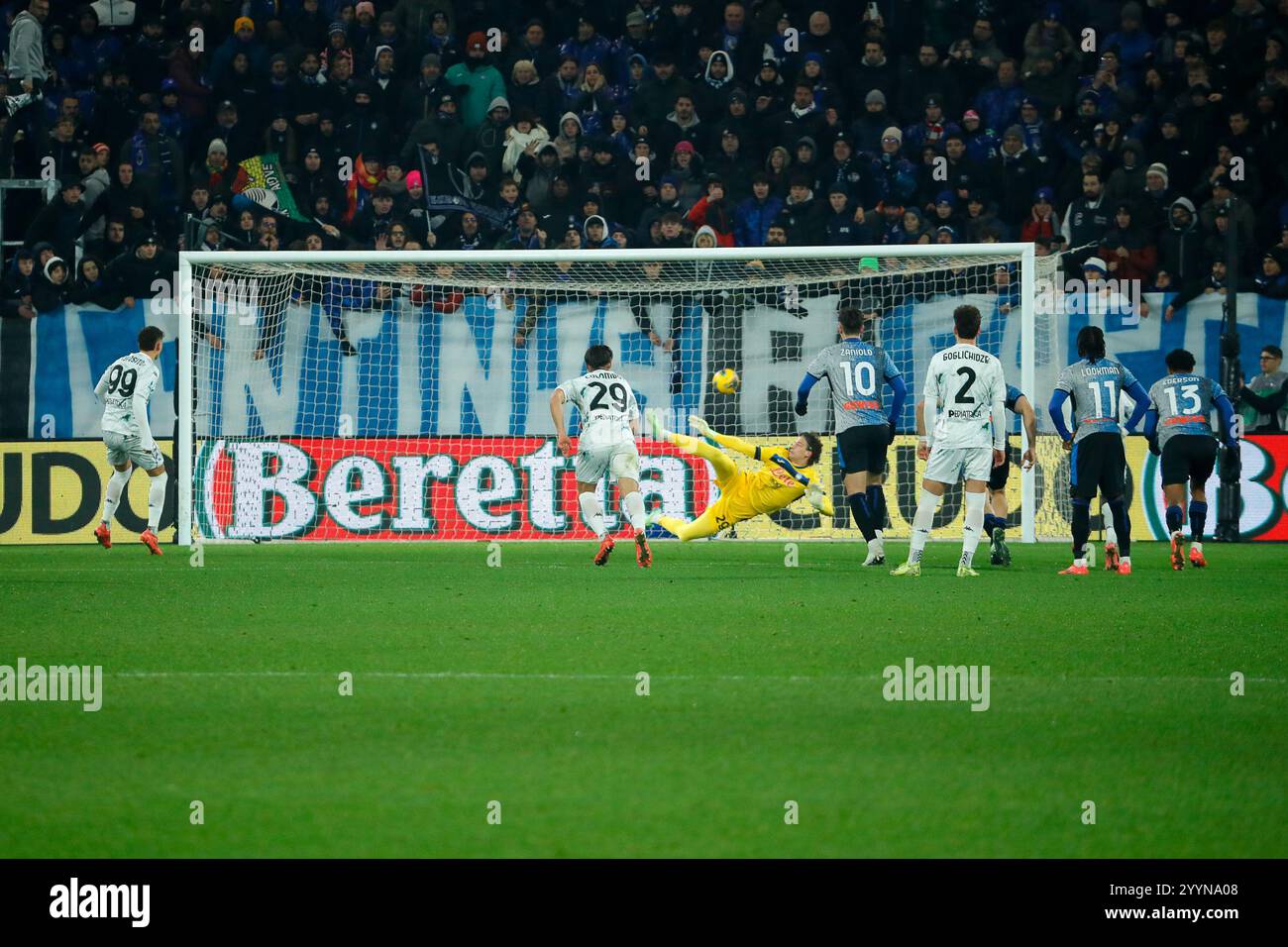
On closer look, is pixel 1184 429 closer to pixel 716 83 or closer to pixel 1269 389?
pixel 1269 389

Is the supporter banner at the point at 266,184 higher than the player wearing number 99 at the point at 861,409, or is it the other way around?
the supporter banner at the point at 266,184

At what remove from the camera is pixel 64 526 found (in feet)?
56.3

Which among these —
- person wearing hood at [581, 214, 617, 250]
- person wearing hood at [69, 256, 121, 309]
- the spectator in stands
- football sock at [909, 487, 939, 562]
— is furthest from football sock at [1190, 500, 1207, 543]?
person wearing hood at [69, 256, 121, 309]

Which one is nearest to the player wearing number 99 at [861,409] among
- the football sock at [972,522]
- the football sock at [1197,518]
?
the football sock at [972,522]

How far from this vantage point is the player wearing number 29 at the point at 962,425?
39.1 ft

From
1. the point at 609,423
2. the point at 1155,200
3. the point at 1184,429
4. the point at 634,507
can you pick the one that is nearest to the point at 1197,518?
the point at 1184,429

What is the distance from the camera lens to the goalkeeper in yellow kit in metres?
13.7

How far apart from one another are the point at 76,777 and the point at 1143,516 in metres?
14.0

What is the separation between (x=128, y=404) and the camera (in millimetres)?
15086

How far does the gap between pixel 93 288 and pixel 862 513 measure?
31.0 ft

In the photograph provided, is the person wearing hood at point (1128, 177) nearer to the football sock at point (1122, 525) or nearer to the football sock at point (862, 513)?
the football sock at point (1122, 525)

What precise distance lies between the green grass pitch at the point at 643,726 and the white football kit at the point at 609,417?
278 centimetres

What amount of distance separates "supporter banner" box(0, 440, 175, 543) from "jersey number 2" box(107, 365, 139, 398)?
6.86ft

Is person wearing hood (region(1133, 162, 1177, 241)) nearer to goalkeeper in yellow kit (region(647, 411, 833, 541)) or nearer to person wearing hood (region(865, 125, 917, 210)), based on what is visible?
person wearing hood (region(865, 125, 917, 210))
